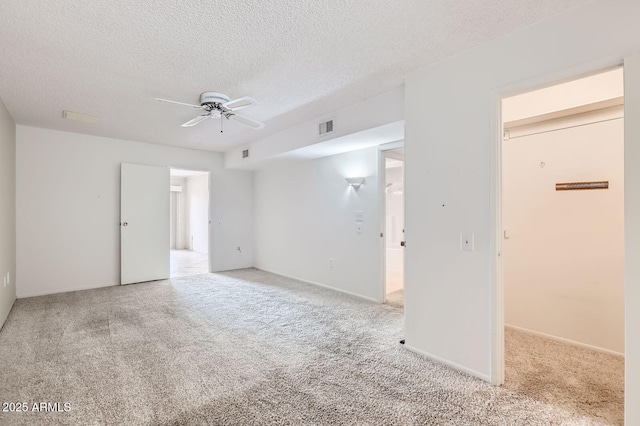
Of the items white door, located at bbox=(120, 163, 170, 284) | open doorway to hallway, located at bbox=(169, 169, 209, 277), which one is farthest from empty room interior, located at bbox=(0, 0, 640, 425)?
open doorway to hallway, located at bbox=(169, 169, 209, 277)

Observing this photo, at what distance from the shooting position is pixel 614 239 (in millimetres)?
2754

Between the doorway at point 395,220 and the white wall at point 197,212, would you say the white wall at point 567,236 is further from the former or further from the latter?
the white wall at point 197,212

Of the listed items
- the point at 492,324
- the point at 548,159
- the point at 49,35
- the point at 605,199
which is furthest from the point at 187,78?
the point at 605,199

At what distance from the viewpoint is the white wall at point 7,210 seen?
346 cm

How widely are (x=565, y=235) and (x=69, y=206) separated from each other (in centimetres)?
685

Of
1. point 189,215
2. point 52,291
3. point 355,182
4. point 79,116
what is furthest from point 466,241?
point 189,215

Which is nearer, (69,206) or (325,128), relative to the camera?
(325,128)

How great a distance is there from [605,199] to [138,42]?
13.9ft

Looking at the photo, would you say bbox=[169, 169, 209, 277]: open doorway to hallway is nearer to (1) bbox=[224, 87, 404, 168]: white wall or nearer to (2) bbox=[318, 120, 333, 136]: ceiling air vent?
(1) bbox=[224, 87, 404, 168]: white wall

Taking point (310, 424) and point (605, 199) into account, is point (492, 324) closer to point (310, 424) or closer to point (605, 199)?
point (310, 424)

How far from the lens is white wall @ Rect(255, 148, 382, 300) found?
4.53 meters

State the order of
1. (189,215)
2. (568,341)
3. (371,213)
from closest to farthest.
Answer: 1. (568,341)
2. (371,213)
3. (189,215)

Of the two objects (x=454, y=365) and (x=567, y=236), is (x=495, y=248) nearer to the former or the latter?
(x=454, y=365)

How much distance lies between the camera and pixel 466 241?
2.44 meters
